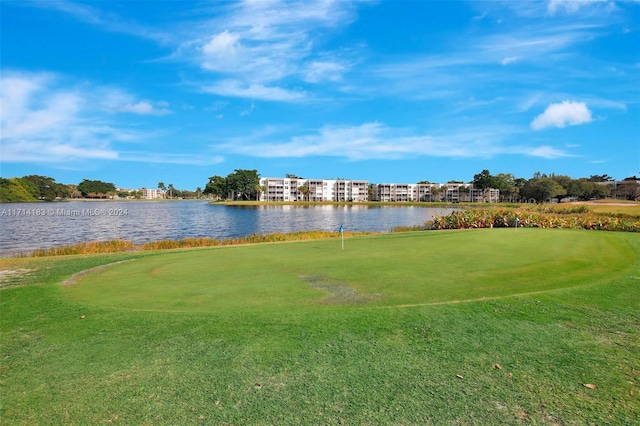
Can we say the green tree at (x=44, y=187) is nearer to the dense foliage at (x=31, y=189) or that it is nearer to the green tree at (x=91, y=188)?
the dense foliage at (x=31, y=189)

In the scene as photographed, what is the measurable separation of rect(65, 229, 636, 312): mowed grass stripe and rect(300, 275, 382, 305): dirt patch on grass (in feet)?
0.06

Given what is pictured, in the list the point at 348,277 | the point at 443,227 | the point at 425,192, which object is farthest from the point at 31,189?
the point at 348,277

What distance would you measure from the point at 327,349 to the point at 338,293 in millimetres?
2756

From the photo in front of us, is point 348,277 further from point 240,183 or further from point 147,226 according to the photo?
point 240,183

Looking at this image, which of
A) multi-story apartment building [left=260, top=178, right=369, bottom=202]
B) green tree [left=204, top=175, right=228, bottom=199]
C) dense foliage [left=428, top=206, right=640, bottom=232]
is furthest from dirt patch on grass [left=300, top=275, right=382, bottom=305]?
multi-story apartment building [left=260, top=178, right=369, bottom=202]

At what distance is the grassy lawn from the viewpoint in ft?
12.2

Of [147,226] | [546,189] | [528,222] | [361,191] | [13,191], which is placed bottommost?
[147,226]

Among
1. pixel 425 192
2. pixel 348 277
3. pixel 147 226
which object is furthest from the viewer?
pixel 425 192

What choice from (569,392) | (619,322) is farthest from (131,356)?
(619,322)

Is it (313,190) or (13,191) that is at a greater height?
(313,190)

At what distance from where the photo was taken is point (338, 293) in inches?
304

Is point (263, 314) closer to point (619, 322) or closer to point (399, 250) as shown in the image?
point (619, 322)

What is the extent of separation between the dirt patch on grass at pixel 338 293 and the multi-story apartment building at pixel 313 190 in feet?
532

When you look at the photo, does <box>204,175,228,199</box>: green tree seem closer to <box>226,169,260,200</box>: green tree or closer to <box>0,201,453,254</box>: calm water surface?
<box>226,169,260,200</box>: green tree
